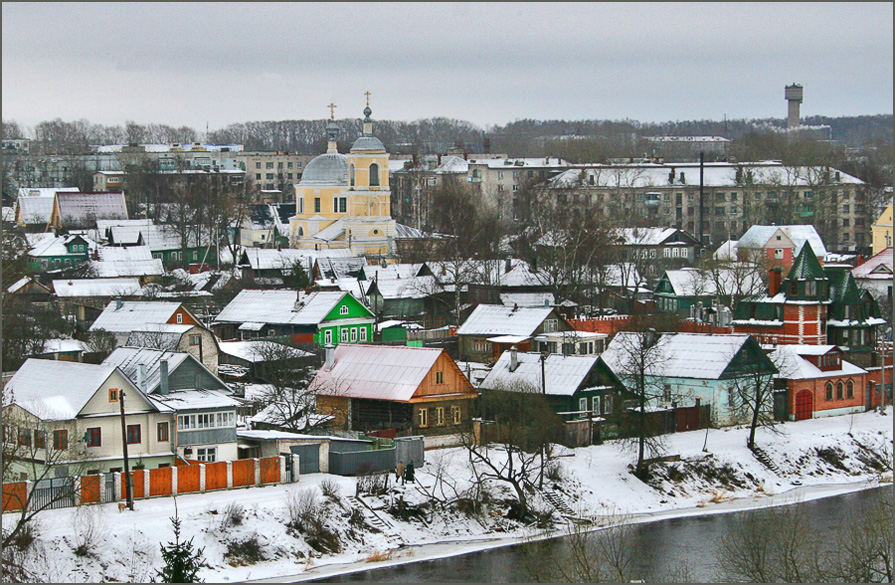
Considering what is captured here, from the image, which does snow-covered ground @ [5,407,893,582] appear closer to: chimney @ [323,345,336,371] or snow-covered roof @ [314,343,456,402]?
snow-covered roof @ [314,343,456,402]

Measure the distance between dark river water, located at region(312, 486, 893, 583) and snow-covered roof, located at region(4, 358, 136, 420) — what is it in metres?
5.97

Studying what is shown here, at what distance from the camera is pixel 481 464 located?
1179 inches

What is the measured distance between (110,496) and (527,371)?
11417 millimetres

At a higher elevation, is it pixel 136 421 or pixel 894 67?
pixel 894 67

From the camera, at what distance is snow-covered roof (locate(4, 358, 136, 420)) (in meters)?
27.5

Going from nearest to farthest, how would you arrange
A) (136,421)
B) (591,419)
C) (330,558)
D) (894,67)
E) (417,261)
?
(894,67) < (330,558) < (136,421) < (591,419) < (417,261)

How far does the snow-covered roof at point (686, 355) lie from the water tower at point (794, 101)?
120 metres

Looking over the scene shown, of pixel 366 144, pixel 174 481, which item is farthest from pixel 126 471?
pixel 366 144

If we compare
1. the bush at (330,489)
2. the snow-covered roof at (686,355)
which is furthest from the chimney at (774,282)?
the bush at (330,489)

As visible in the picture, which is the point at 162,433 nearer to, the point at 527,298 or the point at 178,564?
the point at 178,564

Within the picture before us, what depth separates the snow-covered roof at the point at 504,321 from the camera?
41781mm

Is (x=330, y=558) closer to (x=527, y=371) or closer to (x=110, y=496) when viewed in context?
(x=110, y=496)

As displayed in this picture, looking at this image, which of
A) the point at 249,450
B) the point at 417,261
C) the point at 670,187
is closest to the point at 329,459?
the point at 249,450

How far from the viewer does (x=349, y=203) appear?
68875 millimetres
